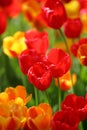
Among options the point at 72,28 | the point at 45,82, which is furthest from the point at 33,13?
the point at 45,82

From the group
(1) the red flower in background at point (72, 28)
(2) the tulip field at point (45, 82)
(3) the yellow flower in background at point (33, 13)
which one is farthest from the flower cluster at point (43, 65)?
(3) the yellow flower in background at point (33, 13)

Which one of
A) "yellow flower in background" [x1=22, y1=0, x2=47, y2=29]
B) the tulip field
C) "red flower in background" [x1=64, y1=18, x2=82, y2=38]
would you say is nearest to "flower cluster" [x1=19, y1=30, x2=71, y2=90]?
the tulip field

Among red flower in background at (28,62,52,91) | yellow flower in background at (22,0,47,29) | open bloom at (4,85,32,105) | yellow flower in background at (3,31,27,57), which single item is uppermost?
red flower in background at (28,62,52,91)

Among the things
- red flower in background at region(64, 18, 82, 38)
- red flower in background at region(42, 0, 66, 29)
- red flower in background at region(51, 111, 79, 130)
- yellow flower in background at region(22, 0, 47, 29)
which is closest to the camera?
red flower in background at region(51, 111, 79, 130)

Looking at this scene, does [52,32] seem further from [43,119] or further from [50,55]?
[43,119]

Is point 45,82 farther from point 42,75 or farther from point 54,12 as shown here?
point 54,12

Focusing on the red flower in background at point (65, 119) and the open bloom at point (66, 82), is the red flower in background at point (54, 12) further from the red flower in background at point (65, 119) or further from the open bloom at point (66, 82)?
the red flower in background at point (65, 119)

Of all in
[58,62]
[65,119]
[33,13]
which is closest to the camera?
[65,119]

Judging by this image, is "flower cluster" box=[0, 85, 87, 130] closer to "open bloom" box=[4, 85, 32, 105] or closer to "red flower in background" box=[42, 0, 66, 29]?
"open bloom" box=[4, 85, 32, 105]
